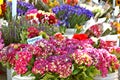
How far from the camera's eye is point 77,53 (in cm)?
159

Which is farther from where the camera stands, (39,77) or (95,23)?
(95,23)

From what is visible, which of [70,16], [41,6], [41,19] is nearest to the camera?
[41,19]

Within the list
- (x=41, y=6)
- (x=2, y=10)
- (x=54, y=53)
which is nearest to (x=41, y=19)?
(x=2, y=10)

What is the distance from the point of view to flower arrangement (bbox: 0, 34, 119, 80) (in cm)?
156

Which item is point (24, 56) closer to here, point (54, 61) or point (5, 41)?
point (54, 61)

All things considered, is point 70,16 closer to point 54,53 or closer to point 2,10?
point 2,10

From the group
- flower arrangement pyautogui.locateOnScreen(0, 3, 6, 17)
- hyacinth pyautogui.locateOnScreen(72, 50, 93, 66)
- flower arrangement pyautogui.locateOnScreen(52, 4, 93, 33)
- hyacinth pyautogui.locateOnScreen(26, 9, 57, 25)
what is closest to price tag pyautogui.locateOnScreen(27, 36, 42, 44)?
hyacinth pyautogui.locateOnScreen(72, 50, 93, 66)

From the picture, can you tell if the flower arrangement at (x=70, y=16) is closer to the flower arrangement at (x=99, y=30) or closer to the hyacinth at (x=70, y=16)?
the hyacinth at (x=70, y=16)

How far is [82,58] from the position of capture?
1.58 meters

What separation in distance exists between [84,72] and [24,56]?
0.28 m

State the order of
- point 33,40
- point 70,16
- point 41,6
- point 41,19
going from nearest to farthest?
point 33,40 < point 41,19 < point 70,16 < point 41,6

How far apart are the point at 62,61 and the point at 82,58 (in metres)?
0.09

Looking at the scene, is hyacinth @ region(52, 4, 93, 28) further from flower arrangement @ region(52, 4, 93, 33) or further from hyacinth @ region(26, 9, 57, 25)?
hyacinth @ region(26, 9, 57, 25)

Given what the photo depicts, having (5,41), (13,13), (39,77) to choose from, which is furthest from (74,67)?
(13,13)
